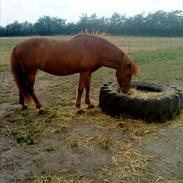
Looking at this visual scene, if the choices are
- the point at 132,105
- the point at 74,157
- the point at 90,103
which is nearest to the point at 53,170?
the point at 74,157

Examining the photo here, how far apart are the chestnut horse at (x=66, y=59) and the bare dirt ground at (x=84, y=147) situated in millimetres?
646

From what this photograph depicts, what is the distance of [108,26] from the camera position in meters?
43.8

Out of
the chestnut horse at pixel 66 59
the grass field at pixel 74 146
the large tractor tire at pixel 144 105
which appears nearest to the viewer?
the grass field at pixel 74 146

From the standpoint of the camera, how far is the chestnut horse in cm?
623

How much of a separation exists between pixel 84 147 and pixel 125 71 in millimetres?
2316

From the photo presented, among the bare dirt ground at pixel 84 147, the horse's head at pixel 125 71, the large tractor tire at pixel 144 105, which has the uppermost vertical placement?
the horse's head at pixel 125 71

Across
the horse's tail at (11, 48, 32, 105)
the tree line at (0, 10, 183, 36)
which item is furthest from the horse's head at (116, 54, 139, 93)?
the tree line at (0, 10, 183, 36)

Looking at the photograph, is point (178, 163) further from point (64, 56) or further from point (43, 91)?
point (43, 91)

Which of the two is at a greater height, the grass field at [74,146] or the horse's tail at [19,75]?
the horse's tail at [19,75]

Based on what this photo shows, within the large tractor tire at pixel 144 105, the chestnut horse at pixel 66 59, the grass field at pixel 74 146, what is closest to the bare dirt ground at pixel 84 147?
the grass field at pixel 74 146

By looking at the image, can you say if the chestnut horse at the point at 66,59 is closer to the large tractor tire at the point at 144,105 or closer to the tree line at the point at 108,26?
the large tractor tire at the point at 144,105

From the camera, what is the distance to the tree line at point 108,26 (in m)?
42.7

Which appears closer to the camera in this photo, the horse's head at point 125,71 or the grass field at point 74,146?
the grass field at point 74,146

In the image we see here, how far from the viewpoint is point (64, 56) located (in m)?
6.28
